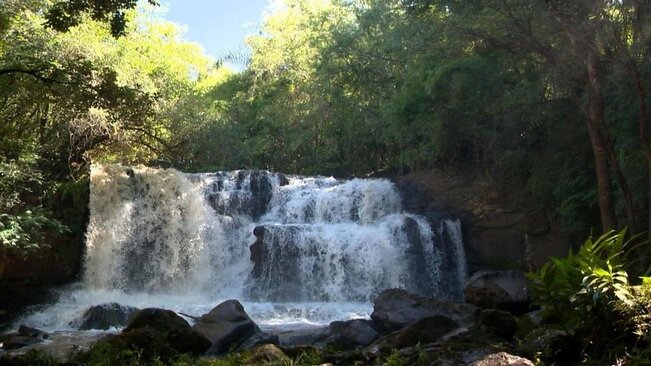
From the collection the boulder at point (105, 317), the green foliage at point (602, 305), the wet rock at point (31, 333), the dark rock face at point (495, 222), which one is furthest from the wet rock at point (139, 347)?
the dark rock face at point (495, 222)

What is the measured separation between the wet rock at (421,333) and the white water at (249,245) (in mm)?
5262

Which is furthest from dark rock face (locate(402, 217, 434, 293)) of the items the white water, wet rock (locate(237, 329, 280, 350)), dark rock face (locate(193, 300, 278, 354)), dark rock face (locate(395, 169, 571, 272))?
wet rock (locate(237, 329, 280, 350))

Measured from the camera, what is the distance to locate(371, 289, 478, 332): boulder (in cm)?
1091

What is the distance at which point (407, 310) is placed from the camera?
1161 cm

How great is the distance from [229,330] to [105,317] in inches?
180

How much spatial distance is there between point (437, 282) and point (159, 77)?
14010mm

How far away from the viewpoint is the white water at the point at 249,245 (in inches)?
629

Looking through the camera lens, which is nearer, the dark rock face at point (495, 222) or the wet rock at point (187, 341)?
the wet rock at point (187, 341)

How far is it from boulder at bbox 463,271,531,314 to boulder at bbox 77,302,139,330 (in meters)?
7.42

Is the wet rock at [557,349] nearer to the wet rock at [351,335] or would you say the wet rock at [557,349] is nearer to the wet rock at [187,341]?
the wet rock at [351,335]

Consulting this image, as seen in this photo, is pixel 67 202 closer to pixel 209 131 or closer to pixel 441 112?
pixel 209 131

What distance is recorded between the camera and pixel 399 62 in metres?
22.7

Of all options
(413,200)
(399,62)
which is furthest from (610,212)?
(399,62)

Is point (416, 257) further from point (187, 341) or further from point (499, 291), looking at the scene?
point (187, 341)
